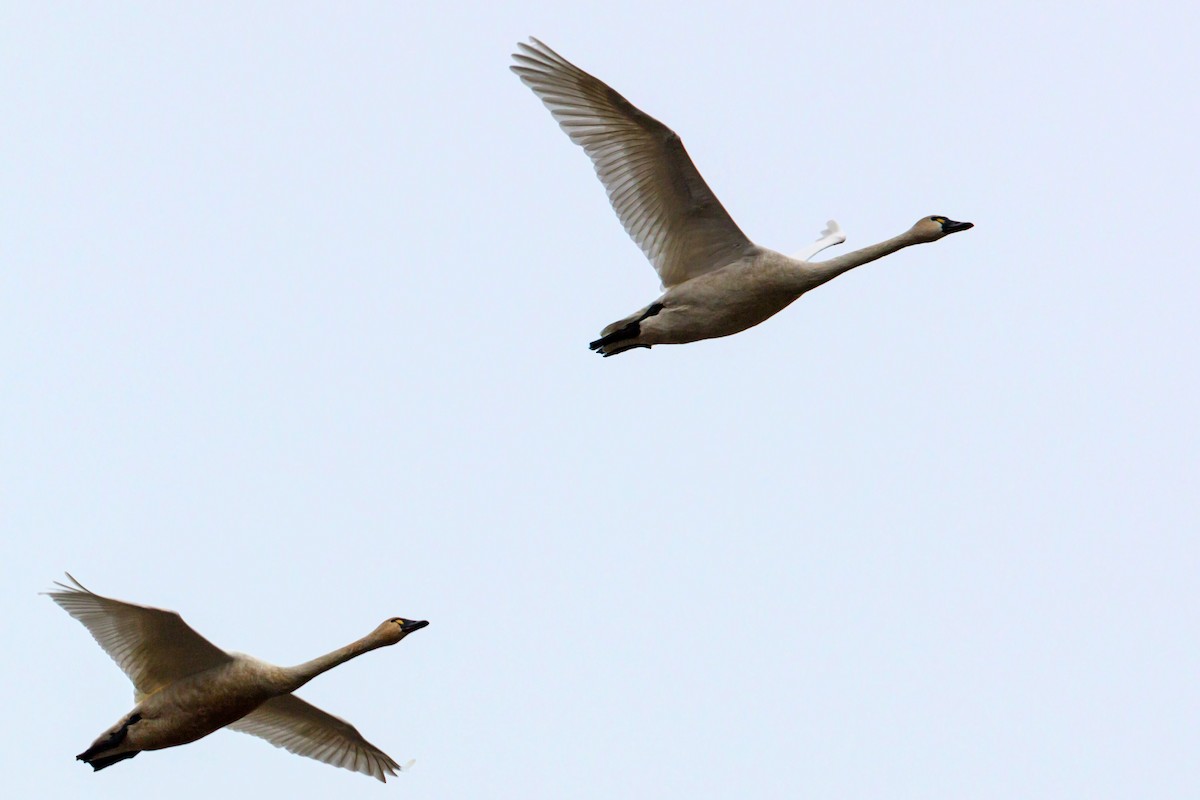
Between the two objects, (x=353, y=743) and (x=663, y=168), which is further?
(x=353, y=743)

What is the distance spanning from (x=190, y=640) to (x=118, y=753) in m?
1.75

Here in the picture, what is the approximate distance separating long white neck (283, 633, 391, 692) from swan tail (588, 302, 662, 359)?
13.0 ft

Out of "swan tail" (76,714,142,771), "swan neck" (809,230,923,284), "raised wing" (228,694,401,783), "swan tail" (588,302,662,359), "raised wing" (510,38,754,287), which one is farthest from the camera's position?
"raised wing" (228,694,401,783)

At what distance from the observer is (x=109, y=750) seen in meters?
20.3

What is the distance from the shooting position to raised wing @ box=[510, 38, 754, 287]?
19625 millimetres

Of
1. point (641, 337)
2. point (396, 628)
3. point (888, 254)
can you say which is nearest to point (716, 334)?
point (641, 337)

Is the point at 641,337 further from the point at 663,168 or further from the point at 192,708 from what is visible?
the point at 192,708

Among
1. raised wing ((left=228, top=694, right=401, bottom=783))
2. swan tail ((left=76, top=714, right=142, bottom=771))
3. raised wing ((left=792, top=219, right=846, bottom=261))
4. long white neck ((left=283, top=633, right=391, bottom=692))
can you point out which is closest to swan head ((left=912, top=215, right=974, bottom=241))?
raised wing ((left=792, top=219, right=846, bottom=261))

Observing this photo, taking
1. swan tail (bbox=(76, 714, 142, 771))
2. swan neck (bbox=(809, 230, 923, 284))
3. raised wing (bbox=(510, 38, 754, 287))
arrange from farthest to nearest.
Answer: swan tail (bbox=(76, 714, 142, 771)), swan neck (bbox=(809, 230, 923, 284)), raised wing (bbox=(510, 38, 754, 287))

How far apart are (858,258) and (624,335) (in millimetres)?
2630

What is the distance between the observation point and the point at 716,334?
20516 mm

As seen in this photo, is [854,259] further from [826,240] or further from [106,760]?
[106,760]

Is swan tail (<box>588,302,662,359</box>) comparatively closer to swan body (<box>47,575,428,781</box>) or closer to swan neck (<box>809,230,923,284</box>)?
swan neck (<box>809,230,923,284</box>)

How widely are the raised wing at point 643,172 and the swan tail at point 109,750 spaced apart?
744cm
